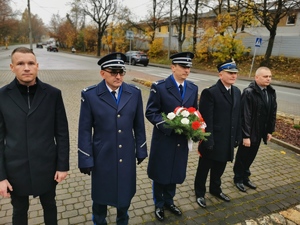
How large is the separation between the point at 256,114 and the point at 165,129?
1.77 meters

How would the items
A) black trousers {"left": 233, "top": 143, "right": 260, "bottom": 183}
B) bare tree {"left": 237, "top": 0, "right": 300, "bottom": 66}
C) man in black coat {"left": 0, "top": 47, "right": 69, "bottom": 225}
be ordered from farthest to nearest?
bare tree {"left": 237, "top": 0, "right": 300, "bottom": 66}
black trousers {"left": 233, "top": 143, "right": 260, "bottom": 183}
man in black coat {"left": 0, "top": 47, "right": 69, "bottom": 225}

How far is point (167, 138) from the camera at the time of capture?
10.4 feet

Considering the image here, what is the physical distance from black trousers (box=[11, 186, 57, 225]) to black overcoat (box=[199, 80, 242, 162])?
2.09m

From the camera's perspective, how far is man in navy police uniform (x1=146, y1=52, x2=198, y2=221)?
3078 millimetres

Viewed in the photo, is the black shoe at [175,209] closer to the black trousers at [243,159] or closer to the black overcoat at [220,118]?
the black overcoat at [220,118]

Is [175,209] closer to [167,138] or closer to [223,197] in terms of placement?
[223,197]

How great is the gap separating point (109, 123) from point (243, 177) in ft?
9.52

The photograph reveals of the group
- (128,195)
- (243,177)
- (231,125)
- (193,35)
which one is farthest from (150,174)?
(193,35)

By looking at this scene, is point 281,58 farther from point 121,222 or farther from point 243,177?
point 121,222

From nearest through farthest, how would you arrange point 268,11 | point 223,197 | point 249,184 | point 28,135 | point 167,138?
point 28,135
point 167,138
point 223,197
point 249,184
point 268,11

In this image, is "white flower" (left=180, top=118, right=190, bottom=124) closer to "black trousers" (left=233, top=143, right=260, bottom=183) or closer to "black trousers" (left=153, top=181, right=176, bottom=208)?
"black trousers" (left=153, top=181, right=176, bottom=208)

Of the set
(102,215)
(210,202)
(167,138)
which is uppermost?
(167,138)

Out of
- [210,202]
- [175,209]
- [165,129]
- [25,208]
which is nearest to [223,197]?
[210,202]

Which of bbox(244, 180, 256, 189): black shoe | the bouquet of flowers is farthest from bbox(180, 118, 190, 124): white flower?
bbox(244, 180, 256, 189): black shoe
